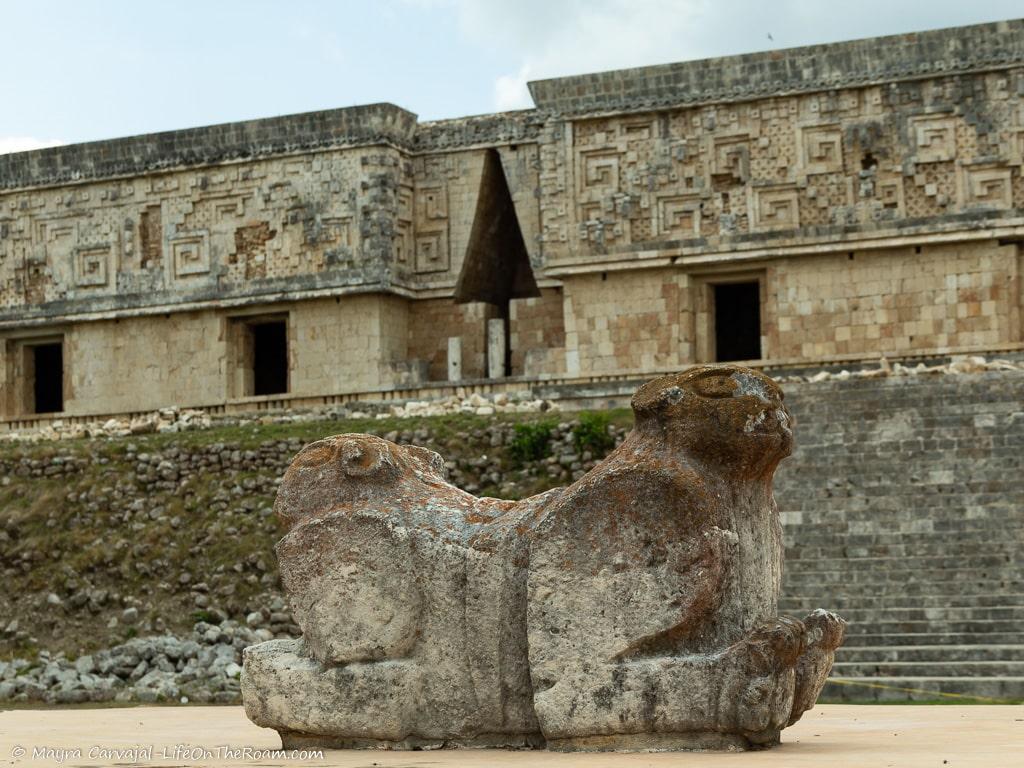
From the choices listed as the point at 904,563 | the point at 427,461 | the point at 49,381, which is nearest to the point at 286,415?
the point at 49,381

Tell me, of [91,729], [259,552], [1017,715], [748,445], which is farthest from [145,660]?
[748,445]

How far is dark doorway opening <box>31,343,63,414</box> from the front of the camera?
29.0m

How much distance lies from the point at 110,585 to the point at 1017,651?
8674mm

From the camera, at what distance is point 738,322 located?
27.0 metres

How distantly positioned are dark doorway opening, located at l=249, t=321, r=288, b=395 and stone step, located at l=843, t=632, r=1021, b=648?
15.1 meters

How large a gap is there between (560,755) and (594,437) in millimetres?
11115

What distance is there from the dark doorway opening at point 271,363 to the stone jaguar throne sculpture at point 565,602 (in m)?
19.6

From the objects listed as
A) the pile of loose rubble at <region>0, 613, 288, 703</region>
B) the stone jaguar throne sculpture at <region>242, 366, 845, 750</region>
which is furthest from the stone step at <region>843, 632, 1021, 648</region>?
the stone jaguar throne sculpture at <region>242, 366, 845, 750</region>

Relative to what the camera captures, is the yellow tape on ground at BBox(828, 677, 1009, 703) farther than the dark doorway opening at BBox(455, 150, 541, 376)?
No

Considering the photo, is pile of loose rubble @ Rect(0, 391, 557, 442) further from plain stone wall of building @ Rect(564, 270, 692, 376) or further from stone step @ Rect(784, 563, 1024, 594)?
stone step @ Rect(784, 563, 1024, 594)

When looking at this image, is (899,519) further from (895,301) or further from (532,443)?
(895,301)

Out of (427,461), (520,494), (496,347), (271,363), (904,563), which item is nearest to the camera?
(427,461)

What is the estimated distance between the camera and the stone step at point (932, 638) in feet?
45.1

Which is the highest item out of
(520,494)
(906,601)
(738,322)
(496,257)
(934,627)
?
(496,257)
